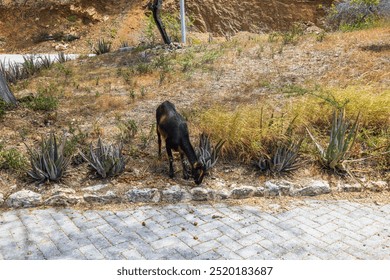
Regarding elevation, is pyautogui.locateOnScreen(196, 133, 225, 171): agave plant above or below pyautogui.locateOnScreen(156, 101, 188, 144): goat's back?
below

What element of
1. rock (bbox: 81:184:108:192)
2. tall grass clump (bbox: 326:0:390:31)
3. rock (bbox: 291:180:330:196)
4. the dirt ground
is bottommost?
rock (bbox: 291:180:330:196)

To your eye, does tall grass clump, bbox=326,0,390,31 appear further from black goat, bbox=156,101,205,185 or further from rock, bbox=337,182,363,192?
black goat, bbox=156,101,205,185

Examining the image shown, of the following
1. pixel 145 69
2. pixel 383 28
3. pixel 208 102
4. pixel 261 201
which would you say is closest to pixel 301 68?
pixel 208 102

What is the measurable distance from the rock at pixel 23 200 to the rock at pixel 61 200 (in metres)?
0.12

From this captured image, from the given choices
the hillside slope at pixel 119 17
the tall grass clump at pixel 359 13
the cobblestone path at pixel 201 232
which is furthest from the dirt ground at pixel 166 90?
the hillside slope at pixel 119 17

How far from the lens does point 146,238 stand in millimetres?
4320

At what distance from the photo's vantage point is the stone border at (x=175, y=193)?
5125 millimetres

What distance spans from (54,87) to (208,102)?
357cm

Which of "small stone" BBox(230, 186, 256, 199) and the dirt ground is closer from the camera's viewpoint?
"small stone" BBox(230, 186, 256, 199)

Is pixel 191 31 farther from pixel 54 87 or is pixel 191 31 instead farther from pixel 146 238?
pixel 146 238

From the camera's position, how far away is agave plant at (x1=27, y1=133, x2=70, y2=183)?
17.6 ft

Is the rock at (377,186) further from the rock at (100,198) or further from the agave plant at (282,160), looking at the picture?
the rock at (100,198)

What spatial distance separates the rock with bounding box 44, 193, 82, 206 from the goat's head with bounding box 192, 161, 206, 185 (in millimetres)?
1474

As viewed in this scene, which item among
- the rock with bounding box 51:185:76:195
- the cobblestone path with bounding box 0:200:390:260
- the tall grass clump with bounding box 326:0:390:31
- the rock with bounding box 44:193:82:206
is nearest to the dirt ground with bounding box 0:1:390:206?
the rock with bounding box 51:185:76:195
